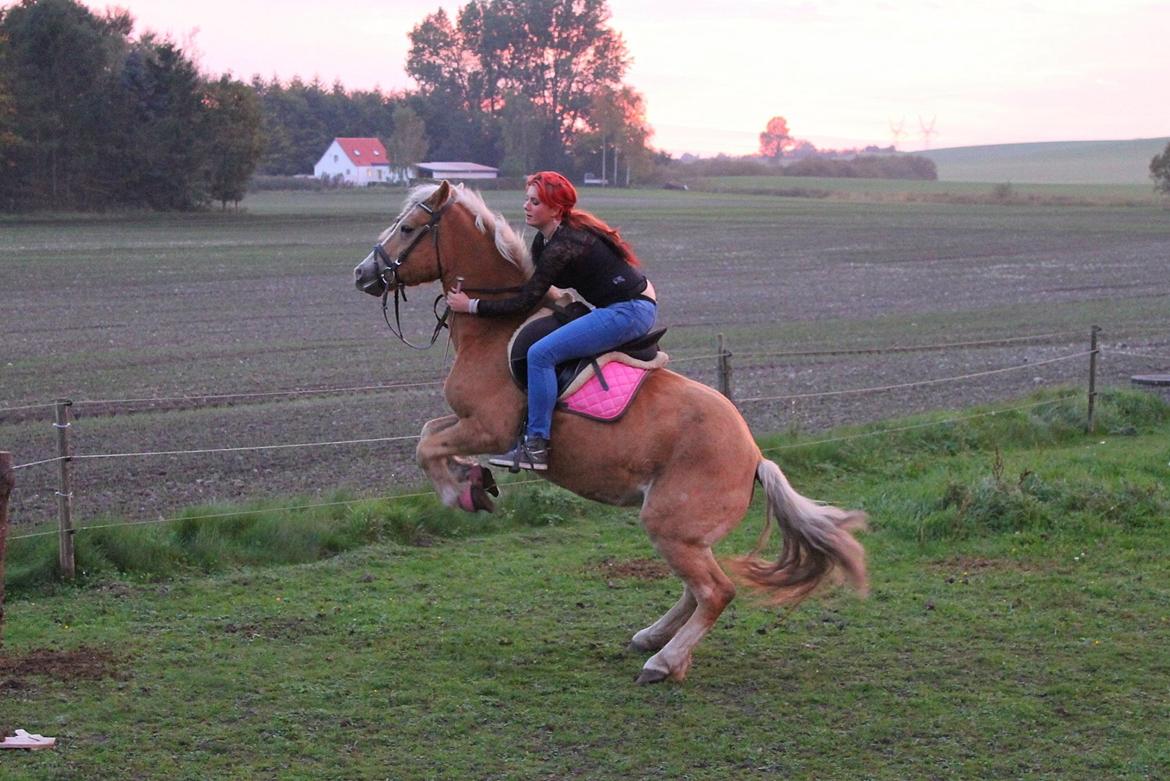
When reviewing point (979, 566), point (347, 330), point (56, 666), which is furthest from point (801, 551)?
point (347, 330)

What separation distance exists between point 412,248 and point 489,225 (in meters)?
0.44

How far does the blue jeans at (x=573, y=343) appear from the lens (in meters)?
6.20

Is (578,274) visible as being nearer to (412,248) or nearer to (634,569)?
(412,248)

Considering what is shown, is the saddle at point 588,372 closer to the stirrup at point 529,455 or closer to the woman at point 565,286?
the woman at point 565,286

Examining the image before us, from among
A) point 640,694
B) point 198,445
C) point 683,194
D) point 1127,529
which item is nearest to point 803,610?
point 640,694

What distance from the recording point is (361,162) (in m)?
92.5

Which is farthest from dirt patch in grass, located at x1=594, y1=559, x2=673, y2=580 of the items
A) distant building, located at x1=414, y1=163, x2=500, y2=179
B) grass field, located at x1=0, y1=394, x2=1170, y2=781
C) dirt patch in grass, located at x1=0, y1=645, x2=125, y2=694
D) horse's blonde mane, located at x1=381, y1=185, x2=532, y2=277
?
distant building, located at x1=414, y1=163, x2=500, y2=179

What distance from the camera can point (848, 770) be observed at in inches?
202

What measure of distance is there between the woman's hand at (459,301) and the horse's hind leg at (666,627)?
6.40ft

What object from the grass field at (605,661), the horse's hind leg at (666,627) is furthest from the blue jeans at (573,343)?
the grass field at (605,661)

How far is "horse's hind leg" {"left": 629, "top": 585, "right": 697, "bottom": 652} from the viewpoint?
21.8 ft

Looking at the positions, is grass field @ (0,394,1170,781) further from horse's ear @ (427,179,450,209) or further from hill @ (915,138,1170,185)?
hill @ (915,138,1170,185)

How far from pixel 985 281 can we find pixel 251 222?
32858 millimetres

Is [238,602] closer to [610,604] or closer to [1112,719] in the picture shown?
[610,604]
